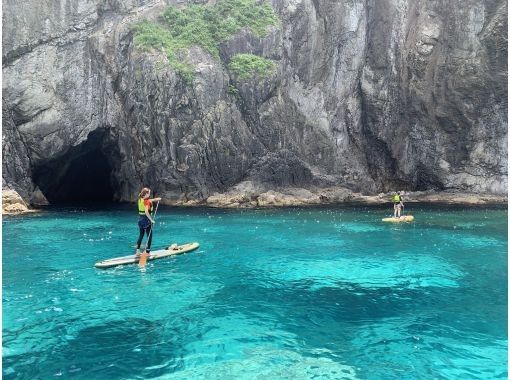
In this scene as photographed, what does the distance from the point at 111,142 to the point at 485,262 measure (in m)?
34.2

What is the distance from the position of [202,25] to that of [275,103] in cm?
985

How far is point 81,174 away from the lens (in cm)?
4866

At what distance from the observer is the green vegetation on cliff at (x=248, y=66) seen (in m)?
39.5

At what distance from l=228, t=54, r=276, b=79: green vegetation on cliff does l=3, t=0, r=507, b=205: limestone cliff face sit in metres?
0.63

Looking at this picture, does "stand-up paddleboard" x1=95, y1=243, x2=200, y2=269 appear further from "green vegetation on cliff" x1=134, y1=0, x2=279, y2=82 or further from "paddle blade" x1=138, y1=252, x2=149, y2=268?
"green vegetation on cliff" x1=134, y1=0, x2=279, y2=82

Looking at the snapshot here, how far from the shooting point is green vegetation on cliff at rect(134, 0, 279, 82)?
127ft

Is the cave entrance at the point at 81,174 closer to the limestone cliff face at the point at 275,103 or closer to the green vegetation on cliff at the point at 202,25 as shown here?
the limestone cliff face at the point at 275,103

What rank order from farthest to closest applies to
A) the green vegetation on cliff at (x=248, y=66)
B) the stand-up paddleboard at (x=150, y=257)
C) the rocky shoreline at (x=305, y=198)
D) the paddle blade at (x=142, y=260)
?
1. the green vegetation on cliff at (x=248, y=66)
2. the rocky shoreline at (x=305, y=198)
3. the paddle blade at (x=142, y=260)
4. the stand-up paddleboard at (x=150, y=257)

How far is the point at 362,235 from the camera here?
2191 centimetres

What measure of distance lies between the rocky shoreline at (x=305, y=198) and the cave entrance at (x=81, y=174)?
28.9ft

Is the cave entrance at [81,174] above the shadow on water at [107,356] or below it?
above

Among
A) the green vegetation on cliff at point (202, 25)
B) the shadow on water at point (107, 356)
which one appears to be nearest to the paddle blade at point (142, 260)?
the shadow on water at point (107, 356)

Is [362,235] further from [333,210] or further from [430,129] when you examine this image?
[430,129]

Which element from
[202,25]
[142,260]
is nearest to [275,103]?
[202,25]
